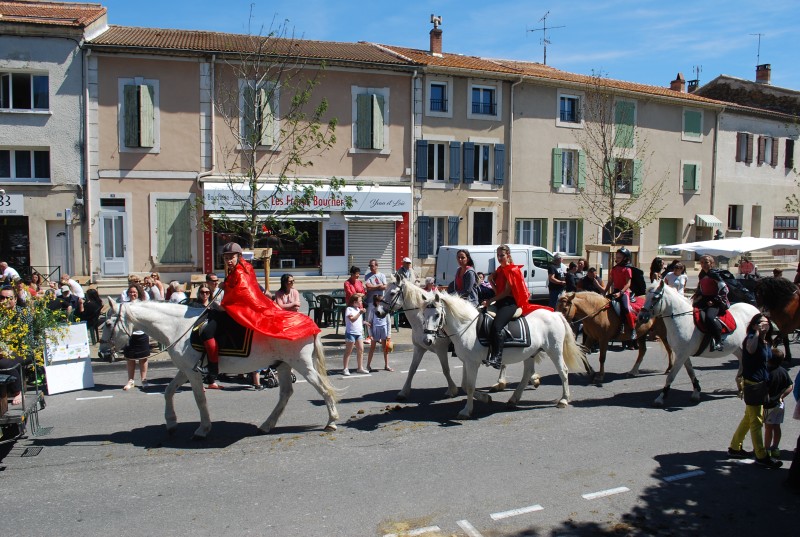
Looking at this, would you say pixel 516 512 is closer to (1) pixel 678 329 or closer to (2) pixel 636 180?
(1) pixel 678 329

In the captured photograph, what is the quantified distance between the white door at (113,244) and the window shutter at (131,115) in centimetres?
252

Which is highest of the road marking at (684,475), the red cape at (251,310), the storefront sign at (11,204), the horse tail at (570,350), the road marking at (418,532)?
the storefront sign at (11,204)

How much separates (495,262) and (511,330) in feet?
37.4

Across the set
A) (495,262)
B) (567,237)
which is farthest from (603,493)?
(567,237)

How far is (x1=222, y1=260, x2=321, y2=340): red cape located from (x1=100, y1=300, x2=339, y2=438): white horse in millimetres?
148

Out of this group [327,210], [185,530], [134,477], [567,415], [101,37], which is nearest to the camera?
[185,530]

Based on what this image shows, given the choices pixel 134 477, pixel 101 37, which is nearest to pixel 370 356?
pixel 134 477

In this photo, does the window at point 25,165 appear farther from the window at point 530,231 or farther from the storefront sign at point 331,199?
the window at point 530,231

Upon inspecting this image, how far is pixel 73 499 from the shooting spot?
586 cm

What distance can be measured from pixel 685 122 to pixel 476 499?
96.1ft

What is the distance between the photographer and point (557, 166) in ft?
89.2

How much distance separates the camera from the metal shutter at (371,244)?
79.7 ft

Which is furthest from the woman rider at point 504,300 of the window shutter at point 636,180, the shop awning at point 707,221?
the shop awning at point 707,221

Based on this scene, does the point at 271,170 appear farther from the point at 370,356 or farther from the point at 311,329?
the point at 311,329
